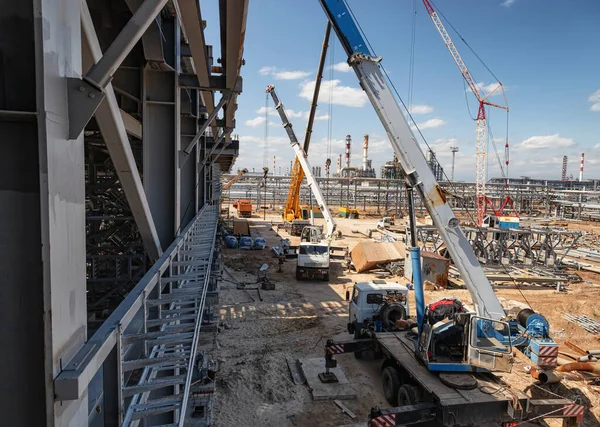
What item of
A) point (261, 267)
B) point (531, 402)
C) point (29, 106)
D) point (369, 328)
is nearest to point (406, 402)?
point (531, 402)

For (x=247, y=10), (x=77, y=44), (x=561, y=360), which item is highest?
(x=247, y=10)

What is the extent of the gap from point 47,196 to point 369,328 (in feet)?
31.0

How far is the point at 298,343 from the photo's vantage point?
35.5 feet

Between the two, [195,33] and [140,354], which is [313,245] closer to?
[195,33]

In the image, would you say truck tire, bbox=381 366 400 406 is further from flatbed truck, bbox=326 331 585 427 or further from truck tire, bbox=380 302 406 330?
truck tire, bbox=380 302 406 330

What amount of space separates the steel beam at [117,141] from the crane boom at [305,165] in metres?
14.9

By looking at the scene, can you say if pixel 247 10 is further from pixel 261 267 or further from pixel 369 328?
pixel 261 267

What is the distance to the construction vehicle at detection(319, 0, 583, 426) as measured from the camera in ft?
20.8

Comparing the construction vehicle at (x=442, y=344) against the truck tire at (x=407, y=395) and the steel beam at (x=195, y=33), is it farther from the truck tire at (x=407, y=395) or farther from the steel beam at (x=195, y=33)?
the steel beam at (x=195, y=33)

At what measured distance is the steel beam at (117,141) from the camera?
2514 mm

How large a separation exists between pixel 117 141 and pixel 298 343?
8885 millimetres

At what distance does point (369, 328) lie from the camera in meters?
10.1

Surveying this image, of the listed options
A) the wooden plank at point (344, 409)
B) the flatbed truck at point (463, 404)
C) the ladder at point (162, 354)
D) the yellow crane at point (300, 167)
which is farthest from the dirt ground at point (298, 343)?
the yellow crane at point (300, 167)

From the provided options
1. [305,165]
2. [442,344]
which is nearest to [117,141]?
[442,344]
